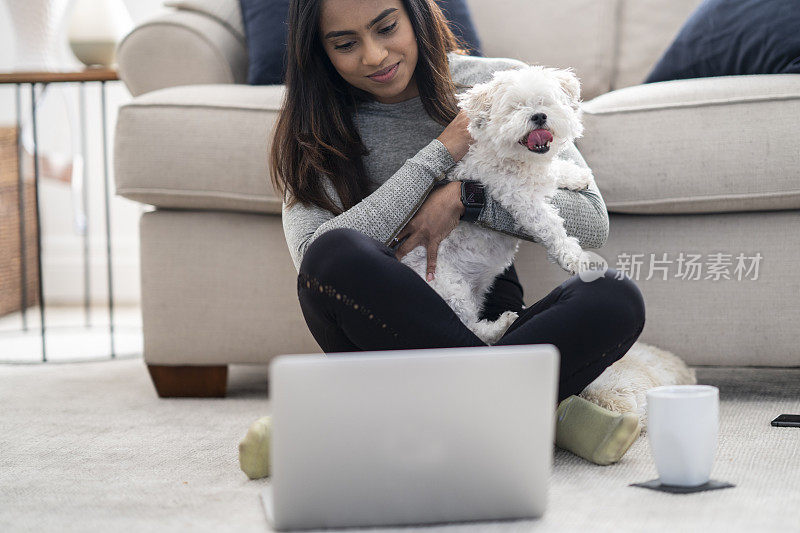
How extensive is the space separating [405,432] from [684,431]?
393 mm

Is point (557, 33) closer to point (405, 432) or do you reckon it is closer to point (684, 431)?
point (684, 431)

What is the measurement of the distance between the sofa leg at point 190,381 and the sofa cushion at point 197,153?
0.38m

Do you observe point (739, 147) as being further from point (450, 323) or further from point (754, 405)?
point (450, 323)

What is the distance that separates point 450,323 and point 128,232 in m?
2.58

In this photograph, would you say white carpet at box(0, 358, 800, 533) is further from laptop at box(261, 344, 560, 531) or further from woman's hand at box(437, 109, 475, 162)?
woman's hand at box(437, 109, 475, 162)

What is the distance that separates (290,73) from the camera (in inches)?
62.6

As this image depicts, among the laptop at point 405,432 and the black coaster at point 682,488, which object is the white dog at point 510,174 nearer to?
the black coaster at point 682,488

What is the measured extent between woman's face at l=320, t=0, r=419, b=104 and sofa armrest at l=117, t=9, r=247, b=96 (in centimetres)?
66

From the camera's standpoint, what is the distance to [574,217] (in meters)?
1.47

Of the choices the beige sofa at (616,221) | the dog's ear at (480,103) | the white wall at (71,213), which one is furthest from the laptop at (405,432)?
the white wall at (71,213)

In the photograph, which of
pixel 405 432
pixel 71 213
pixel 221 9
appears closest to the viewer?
pixel 405 432

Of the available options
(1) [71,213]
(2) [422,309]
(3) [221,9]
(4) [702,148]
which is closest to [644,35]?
(4) [702,148]

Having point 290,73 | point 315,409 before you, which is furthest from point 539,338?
point 290,73

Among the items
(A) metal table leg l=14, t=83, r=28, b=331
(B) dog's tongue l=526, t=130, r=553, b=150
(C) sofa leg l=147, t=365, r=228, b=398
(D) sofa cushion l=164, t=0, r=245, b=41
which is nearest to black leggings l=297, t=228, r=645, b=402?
(B) dog's tongue l=526, t=130, r=553, b=150
